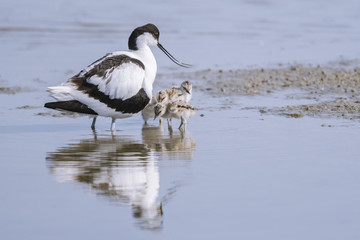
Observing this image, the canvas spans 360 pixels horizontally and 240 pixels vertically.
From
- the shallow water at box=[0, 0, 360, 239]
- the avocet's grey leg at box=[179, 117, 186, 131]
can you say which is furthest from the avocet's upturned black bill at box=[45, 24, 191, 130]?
the avocet's grey leg at box=[179, 117, 186, 131]

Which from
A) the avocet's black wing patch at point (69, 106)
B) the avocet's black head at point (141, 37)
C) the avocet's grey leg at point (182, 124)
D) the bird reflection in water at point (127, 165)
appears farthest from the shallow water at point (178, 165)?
the avocet's black head at point (141, 37)

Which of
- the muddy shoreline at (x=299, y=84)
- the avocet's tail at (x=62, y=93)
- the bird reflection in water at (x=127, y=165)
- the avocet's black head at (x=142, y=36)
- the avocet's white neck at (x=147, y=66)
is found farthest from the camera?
the muddy shoreline at (x=299, y=84)

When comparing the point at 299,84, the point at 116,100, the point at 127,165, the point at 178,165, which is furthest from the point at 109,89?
the point at 299,84

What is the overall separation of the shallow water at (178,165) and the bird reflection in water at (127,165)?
0.04ft

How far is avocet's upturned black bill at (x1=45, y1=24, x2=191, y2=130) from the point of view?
25.3 ft

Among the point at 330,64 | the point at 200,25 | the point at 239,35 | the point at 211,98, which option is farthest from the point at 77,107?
the point at 200,25

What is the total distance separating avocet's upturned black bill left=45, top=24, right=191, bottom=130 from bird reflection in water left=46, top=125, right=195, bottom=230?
308 mm

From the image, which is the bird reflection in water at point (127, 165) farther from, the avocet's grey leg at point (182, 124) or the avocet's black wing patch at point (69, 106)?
the avocet's black wing patch at point (69, 106)

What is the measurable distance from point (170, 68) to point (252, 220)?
7.18m

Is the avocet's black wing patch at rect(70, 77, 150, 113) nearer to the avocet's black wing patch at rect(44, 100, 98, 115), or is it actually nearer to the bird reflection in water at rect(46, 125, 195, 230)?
the avocet's black wing patch at rect(44, 100, 98, 115)

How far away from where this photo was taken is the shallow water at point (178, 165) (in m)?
4.98

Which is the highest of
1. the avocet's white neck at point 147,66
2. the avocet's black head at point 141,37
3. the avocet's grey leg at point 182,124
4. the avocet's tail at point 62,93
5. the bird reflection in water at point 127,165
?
the avocet's black head at point 141,37

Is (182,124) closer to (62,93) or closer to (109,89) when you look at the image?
(109,89)

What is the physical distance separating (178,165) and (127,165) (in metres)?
0.43
